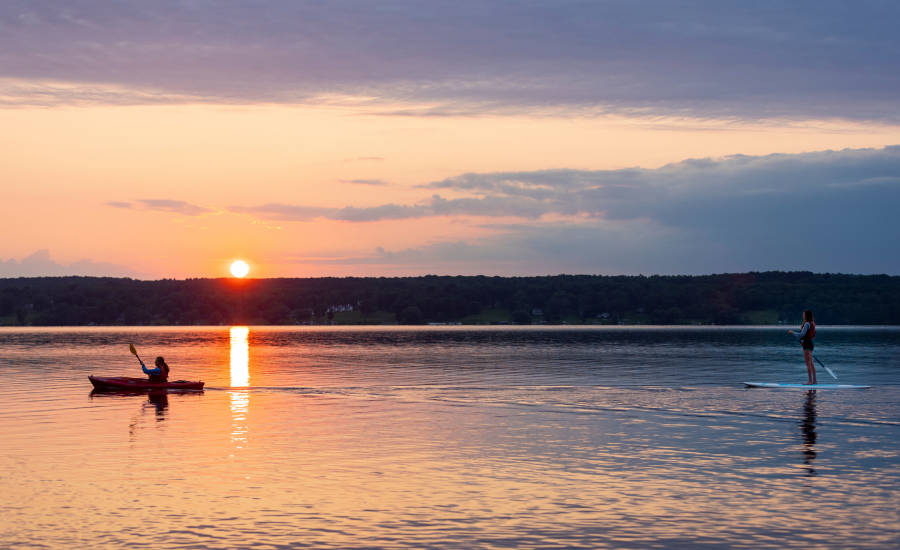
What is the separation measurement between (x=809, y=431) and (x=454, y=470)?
1415cm

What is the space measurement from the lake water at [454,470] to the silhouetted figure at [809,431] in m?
0.11

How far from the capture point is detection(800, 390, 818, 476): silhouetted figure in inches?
868

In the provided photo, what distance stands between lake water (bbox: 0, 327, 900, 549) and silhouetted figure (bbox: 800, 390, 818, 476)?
108 mm

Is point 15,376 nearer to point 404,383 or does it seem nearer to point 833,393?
point 404,383

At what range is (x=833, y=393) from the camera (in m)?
42.8

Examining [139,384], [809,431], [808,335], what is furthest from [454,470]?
[139,384]

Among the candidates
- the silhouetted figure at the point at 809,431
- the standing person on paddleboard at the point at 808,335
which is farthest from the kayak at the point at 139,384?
the standing person on paddleboard at the point at 808,335

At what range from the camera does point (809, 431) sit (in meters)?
28.2

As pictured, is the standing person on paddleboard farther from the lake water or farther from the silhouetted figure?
the silhouetted figure

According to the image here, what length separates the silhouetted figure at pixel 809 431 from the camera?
2206 centimetres

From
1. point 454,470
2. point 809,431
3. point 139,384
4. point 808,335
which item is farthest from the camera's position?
point 139,384

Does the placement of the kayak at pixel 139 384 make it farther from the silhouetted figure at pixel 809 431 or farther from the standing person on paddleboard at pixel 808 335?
the standing person on paddleboard at pixel 808 335

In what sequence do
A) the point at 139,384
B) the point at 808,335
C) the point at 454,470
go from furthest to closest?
1. the point at 139,384
2. the point at 808,335
3. the point at 454,470

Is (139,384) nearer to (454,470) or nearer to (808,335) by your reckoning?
(454,470)
